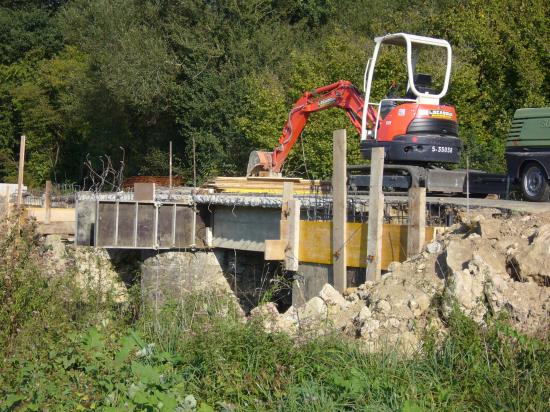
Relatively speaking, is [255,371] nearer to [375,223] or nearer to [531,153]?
[375,223]

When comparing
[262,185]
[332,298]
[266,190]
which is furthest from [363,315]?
[262,185]

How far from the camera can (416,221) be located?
10.9 metres

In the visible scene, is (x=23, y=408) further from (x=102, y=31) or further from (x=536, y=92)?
(x=102, y=31)

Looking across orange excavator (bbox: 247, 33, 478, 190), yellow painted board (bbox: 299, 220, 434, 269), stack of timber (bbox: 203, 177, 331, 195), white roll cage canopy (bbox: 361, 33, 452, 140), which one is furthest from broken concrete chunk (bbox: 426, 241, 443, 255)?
stack of timber (bbox: 203, 177, 331, 195)

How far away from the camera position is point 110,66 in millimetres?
35312

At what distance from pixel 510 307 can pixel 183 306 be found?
11.7 ft

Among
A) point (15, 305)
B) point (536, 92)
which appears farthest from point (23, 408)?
point (536, 92)

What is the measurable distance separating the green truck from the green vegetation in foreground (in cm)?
687

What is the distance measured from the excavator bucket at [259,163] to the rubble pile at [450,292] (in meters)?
8.66

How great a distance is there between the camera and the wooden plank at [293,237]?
1315cm

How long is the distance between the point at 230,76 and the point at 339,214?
23.3 m

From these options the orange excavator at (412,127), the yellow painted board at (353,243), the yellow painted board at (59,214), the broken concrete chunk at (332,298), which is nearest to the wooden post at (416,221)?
the yellow painted board at (353,243)

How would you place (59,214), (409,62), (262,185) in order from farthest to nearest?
1. (59,214)
2. (262,185)
3. (409,62)

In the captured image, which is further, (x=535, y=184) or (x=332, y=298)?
(x=535, y=184)
